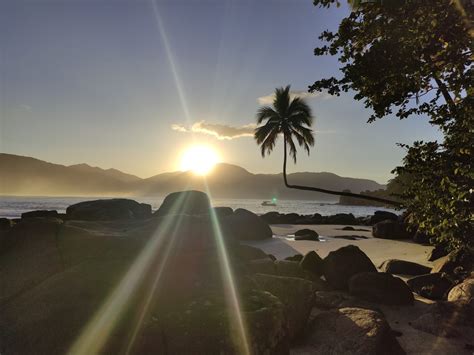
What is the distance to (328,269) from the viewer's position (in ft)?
38.5

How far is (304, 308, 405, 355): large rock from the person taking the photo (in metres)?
6.38

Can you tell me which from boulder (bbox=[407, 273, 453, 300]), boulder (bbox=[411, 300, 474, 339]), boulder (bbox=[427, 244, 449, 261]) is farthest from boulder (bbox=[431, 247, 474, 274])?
boulder (bbox=[427, 244, 449, 261])

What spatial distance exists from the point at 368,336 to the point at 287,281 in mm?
2027

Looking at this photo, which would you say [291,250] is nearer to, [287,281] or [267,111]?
[267,111]

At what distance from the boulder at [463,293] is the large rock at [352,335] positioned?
292 centimetres

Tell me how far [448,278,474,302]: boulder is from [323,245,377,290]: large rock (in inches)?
114

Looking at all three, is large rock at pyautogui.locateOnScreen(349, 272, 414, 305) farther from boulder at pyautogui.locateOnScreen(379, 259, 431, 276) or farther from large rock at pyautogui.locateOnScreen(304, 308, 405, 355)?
boulder at pyautogui.locateOnScreen(379, 259, 431, 276)

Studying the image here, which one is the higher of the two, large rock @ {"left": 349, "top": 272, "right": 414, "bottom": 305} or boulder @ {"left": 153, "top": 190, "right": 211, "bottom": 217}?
boulder @ {"left": 153, "top": 190, "right": 211, "bottom": 217}

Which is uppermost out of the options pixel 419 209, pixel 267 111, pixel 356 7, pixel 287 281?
pixel 267 111

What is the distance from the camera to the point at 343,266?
37.8ft

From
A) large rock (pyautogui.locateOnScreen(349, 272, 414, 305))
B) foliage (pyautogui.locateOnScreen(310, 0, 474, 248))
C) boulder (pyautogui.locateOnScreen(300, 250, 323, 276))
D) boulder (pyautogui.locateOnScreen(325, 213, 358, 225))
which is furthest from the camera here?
boulder (pyautogui.locateOnScreen(325, 213, 358, 225))

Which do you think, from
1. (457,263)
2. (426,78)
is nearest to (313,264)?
(457,263)

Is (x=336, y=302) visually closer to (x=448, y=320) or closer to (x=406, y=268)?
(x=448, y=320)

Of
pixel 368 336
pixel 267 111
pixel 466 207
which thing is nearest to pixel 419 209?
pixel 466 207
